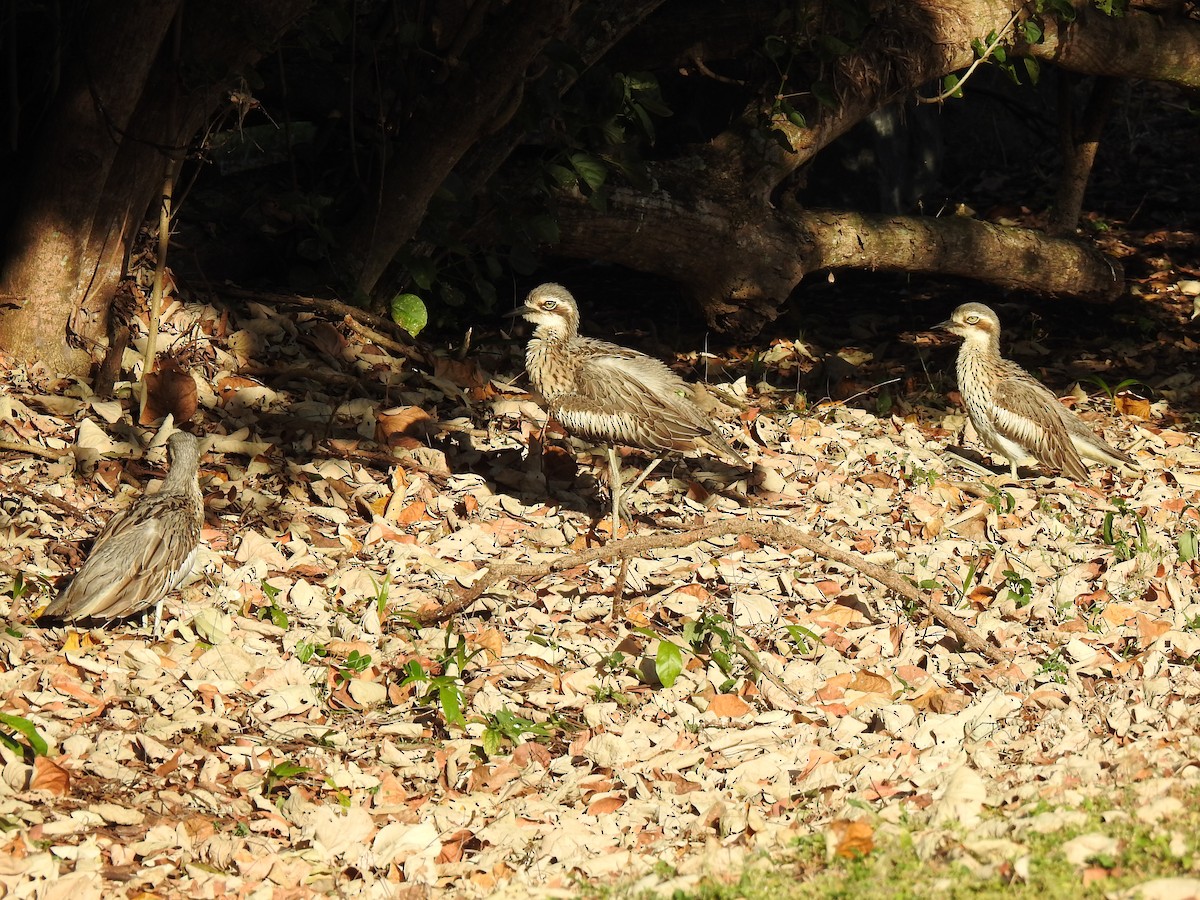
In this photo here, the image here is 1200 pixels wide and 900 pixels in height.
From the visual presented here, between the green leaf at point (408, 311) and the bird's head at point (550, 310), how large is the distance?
178 centimetres

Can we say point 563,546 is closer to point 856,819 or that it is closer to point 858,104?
point 856,819

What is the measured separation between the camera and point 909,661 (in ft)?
20.1

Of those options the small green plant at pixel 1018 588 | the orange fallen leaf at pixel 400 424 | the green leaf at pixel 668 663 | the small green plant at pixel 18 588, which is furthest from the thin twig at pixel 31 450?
the small green plant at pixel 1018 588

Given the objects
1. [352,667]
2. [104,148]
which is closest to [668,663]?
[352,667]

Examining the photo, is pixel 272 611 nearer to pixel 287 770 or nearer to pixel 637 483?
pixel 287 770

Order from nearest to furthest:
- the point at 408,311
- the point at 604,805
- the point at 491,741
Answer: the point at 604,805 → the point at 491,741 → the point at 408,311

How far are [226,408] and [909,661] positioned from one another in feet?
13.8

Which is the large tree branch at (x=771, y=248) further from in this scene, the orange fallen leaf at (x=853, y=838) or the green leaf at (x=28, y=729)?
the orange fallen leaf at (x=853, y=838)

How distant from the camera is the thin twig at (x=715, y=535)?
6129mm

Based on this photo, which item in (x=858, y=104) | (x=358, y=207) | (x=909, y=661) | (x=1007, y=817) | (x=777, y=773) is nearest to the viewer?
(x=1007, y=817)

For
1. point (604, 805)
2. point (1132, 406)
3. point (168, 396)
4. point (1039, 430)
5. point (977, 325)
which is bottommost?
point (604, 805)

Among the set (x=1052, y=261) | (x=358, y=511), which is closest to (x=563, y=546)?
(x=358, y=511)

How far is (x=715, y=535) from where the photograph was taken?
639 centimetres

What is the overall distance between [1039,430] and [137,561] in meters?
5.50
